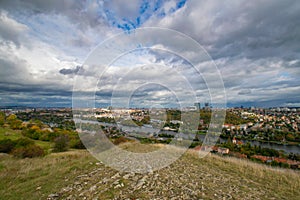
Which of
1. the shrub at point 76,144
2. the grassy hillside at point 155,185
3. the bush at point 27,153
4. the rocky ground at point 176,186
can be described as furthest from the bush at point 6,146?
the rocky ground at point 176,186

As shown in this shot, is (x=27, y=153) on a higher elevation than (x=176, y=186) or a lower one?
lower

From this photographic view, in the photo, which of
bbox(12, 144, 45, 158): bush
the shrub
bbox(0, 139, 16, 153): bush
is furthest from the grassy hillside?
the shrub

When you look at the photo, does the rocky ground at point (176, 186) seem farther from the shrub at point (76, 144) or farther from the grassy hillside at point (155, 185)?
the shrub at point (76, 144)

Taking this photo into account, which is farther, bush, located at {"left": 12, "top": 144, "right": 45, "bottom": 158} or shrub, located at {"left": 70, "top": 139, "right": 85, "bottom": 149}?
shrub, located at {"left": 70, "top": 139, "right": 85, "bottom": 149}

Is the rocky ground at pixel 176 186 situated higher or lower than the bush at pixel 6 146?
higher

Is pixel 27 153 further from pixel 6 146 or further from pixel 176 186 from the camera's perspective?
→ pixel 176 186

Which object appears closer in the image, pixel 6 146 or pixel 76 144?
pixel 6 146

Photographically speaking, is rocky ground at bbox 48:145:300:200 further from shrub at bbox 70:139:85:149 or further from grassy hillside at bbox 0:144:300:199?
shrub at bbox 70:139:85:149

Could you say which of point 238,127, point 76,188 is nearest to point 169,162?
point 76,188

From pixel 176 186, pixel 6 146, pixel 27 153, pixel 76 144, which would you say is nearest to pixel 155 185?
pixel 176 186

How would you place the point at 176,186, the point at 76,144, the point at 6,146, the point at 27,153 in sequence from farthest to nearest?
the point at 76,144 → the point at 6,146 → the point at 27,153 → the point at 176,186
